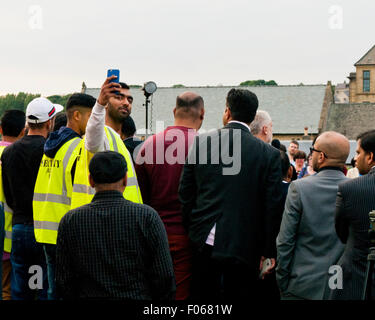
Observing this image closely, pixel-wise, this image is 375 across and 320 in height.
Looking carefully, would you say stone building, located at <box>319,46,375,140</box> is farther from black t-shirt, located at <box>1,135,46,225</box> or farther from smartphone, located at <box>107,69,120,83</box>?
smartphone, located at <box>107,69,120,83</box>

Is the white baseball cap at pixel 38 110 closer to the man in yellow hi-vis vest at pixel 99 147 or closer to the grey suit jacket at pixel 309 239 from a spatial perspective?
the man in yellow hi-vis vest at pixel 99 147

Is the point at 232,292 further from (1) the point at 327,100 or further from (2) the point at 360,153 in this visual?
(1) the point at 327,100

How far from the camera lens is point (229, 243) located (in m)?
4.29

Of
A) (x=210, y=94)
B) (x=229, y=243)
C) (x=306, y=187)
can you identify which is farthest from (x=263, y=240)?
(x=210, y=94)

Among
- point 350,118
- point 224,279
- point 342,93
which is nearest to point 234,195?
point 224,279

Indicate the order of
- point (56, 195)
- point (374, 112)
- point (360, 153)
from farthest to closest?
point (374, 112) < point (56, 195) < point (360, 153)

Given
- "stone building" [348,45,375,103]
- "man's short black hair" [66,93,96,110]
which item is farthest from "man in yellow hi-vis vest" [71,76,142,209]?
"stone building" [348,45,375,103]

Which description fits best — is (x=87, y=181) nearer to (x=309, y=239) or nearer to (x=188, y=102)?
(x=188, y=102)

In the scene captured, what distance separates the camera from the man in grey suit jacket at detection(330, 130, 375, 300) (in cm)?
432

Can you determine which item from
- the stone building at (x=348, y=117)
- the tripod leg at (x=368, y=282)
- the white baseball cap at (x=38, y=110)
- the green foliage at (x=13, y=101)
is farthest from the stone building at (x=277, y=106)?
the tripod leg at (x=368, y=282)

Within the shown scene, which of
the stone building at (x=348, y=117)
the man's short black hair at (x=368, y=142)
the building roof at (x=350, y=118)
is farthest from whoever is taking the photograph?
the building roof at (x=350, y=118)

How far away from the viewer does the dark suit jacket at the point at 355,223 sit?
14.2 ft

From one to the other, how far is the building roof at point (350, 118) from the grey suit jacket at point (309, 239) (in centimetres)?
6498
